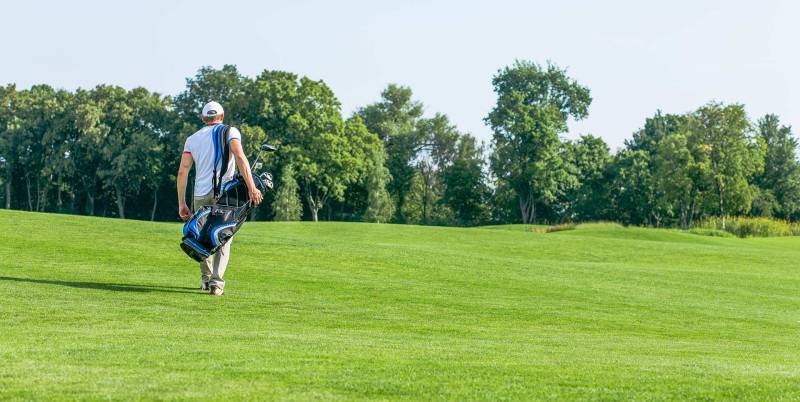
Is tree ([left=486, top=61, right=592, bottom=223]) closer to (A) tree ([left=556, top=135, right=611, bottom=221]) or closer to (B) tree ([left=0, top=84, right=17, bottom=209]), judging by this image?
(A) tree ([left=556, top=135, right=611, bottom=221])

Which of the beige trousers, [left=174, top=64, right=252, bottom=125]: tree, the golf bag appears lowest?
the beige trousers

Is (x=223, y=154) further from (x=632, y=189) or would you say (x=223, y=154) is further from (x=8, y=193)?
(x=8, y=193)

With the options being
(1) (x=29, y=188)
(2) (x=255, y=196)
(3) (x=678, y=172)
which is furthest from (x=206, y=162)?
(1) (x=29, y=188)

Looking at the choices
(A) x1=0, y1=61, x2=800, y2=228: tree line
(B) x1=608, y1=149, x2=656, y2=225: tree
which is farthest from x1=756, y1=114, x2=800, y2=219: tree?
(B) x1=608, y1=149, x2=656, y2=225: tree

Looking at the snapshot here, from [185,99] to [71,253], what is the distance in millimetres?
81568

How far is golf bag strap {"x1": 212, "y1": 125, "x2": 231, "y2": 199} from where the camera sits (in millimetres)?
14859

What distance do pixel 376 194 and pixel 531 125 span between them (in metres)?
17.6

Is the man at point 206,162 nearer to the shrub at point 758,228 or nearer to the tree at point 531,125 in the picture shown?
the shrub at point 758,228

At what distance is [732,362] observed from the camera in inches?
404

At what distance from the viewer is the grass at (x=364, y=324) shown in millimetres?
7484

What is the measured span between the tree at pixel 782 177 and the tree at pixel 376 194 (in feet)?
126

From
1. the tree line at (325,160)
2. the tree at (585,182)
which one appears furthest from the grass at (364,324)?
the tree at (585,182)

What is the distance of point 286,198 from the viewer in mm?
91625

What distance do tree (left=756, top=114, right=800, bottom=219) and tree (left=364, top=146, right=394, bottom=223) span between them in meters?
38.3
